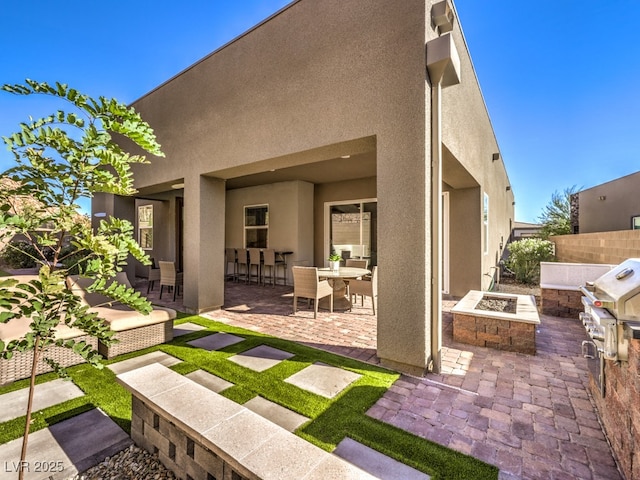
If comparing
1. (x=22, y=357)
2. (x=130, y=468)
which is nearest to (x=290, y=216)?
(x=22, y=357)

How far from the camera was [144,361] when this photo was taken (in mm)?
3738

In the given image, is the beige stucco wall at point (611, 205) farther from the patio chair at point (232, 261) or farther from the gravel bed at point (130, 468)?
the gravel bed at point (130, 468)

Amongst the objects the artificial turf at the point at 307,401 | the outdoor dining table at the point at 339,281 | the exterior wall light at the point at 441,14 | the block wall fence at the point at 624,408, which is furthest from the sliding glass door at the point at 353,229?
the block wall fence at the point at 624,408

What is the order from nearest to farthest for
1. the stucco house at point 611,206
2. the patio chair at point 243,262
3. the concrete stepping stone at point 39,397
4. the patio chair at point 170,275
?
the concrete stepping stone at point 39,397
the patio chair at point 170,275
the patio chair at point 243,262
the stucco house at point 611,206

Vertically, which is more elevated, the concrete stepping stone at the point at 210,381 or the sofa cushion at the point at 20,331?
the sofa cushion at the point at 20,331

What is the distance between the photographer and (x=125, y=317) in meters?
3.98

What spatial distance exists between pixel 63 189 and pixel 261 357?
9.66 feet

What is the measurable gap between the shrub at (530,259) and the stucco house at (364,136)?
7.07ft

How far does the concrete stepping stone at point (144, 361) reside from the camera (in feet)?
11.6

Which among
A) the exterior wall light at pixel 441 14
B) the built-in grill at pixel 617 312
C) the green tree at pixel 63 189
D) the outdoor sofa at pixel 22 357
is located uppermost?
the exterior wall light at pixel 441 14

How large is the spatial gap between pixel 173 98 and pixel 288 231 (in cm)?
462

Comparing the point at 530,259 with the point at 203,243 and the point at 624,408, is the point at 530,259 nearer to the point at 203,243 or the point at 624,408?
the point at 624,408

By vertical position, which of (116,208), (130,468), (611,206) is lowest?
(130,468)

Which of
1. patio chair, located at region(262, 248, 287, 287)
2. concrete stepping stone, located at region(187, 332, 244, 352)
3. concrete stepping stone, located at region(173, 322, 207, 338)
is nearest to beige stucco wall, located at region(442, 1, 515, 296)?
concrete stepping stone, located at region(187, 332, 244, 352)
